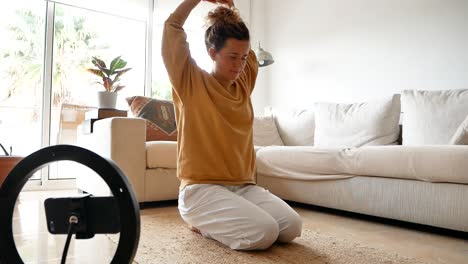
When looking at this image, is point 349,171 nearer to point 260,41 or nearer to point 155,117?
point 155,117

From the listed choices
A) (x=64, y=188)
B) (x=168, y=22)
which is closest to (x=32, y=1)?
(x=64, y=188)

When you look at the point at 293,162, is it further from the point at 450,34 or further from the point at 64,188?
the point at 64,188

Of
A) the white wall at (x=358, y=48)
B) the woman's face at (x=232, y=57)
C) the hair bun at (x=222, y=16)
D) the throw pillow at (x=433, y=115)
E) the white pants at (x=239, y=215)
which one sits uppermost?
Result: the white wall at (x=358, y=48)

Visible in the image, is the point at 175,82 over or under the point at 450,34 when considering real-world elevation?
under

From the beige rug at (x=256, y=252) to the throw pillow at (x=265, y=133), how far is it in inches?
60.4

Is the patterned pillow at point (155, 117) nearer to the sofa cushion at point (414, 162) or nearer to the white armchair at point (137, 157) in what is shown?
the white armchair at point (137, 157)

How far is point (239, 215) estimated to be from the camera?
1262mm

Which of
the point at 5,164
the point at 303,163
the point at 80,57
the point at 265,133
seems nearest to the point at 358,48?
the point at 265,133

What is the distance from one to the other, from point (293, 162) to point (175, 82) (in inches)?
45.8

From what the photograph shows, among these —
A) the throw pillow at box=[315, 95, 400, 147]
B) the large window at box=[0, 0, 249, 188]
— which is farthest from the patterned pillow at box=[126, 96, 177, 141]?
the throw pillow at box=[315, 95, 400, 147]

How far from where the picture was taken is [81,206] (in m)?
0.57

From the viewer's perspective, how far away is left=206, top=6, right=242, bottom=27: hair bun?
4.50 ft

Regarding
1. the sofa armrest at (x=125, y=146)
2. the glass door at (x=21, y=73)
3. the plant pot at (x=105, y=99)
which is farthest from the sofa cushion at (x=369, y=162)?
the glass door at (x=21, y=73)

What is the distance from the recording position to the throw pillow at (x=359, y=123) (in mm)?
2459
